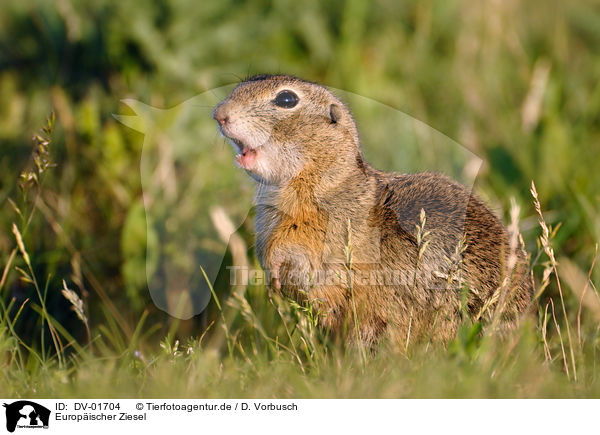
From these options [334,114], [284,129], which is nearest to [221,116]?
[284,129]

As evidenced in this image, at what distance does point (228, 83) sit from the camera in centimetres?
549

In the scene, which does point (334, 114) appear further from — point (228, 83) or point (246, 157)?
point (228, 83)

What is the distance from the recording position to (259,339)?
3.85 m

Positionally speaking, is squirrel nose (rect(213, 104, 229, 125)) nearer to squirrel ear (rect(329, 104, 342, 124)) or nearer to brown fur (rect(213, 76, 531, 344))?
brown fur (rect(213, 76, 531, 344))
